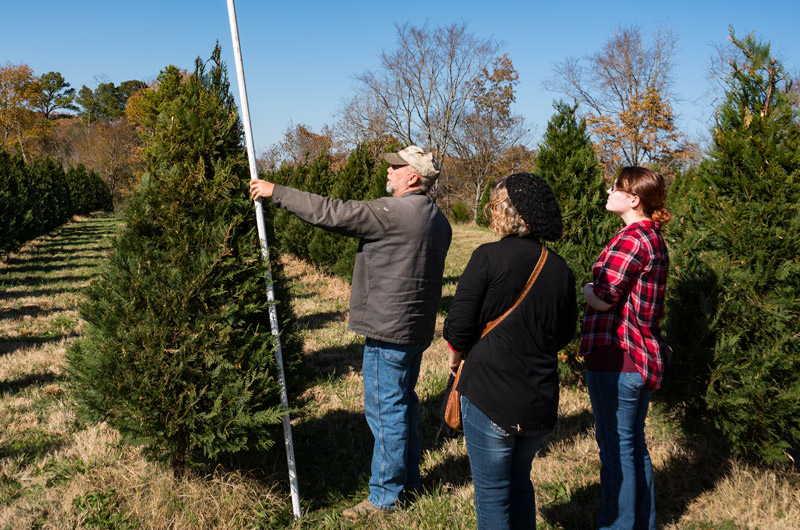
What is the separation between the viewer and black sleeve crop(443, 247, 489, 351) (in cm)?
217

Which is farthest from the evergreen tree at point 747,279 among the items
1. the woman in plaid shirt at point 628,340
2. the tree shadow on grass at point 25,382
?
the tree shadow on grass at point 25,382

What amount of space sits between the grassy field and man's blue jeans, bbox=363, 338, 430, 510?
18 cm

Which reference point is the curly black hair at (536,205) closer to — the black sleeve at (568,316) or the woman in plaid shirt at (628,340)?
the black sleeve at (568,316)

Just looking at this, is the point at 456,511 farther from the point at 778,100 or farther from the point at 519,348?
the point at 778,100

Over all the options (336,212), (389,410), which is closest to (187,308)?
(336,212)

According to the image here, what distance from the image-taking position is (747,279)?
10.9 ft

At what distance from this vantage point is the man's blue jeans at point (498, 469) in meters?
2.20

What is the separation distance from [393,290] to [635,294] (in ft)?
4.20

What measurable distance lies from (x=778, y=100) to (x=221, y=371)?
3968mm

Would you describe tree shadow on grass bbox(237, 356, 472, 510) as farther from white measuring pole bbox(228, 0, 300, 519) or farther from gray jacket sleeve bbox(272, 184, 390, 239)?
gray jacket sleeve bbox(272, 184, 390, 239)

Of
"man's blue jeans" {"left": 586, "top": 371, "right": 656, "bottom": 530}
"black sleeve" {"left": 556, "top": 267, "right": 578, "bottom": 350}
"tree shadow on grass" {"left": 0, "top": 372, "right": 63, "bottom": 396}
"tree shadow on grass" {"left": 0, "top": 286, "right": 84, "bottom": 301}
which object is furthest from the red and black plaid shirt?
"tree shadow on grass" {"left": 0, "top": 286, "right": 84, "bottom": 301}

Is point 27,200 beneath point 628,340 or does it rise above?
above

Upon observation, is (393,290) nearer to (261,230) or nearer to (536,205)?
(261,230)

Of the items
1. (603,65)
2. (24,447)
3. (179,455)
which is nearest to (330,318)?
(24,447)
